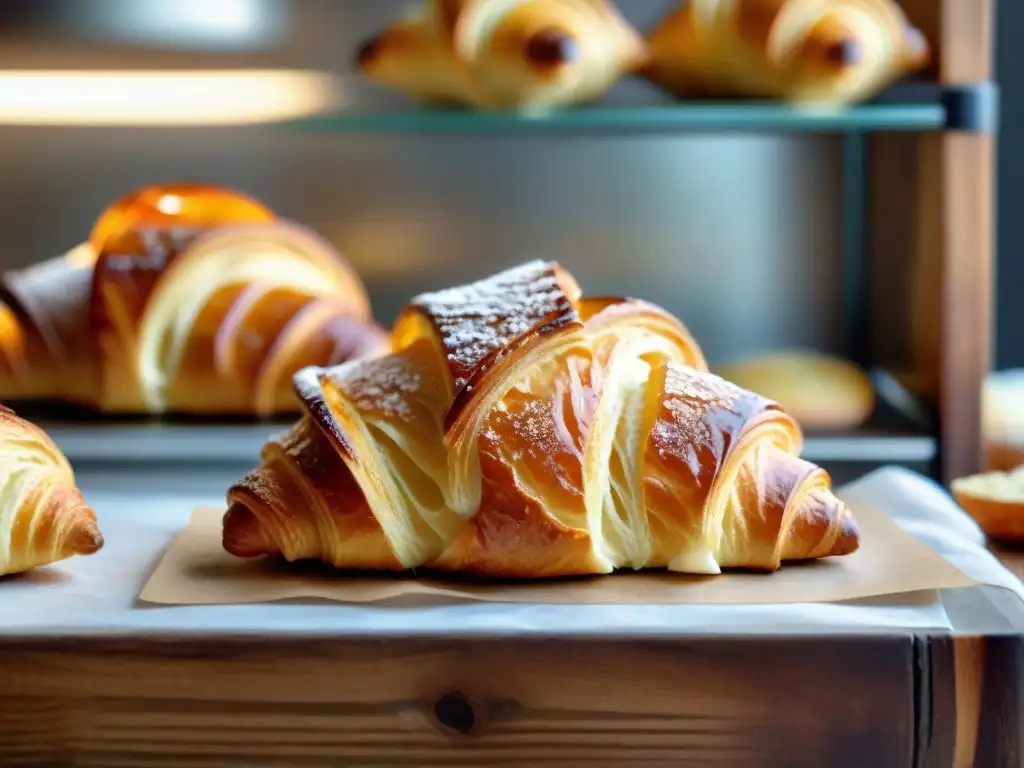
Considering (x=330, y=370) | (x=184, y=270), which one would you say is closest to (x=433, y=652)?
(x=330, y=370)

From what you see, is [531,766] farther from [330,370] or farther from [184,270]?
[184,270]

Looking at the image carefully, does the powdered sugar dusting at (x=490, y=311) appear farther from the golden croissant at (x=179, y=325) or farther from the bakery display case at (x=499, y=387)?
the golden croissant at (x=179, y=325)

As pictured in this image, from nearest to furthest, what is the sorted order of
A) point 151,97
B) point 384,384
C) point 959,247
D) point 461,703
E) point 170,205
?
point 461,703 → point 384,384 → point 959,247 → point 170,205 → point 151,97

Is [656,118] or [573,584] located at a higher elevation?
[656,118]

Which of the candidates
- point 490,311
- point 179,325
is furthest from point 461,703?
point 179,325

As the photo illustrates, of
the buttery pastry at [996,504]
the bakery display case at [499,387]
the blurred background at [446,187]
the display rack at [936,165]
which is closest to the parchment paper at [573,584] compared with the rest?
the bakery display case at [499,387]

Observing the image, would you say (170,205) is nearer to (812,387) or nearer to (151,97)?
(151,97)

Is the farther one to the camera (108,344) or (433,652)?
(108,344)
